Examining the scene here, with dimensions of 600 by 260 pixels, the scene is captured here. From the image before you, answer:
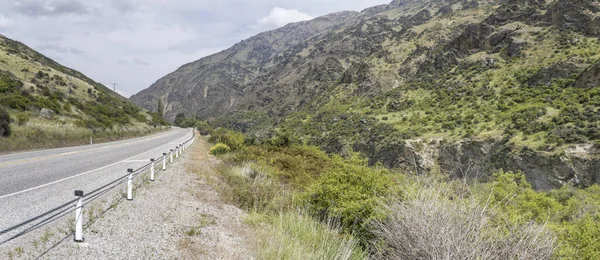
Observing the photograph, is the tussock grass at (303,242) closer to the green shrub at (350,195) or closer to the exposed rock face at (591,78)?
the green shrub at (350,195)

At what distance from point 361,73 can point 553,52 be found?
1911 inches

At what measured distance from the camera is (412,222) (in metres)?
4.89

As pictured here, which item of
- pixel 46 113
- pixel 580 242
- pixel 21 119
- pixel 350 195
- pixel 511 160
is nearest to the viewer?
pixel 580 242

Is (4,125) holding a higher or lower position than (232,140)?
higher

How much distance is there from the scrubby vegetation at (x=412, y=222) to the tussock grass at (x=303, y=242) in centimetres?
2

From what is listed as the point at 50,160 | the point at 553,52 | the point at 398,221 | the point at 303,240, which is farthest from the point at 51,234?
the point at 553,52

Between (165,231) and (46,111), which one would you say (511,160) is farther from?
(46,111)

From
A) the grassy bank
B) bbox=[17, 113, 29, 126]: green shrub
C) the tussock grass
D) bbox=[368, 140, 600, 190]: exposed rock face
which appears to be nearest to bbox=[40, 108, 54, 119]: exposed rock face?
the grassy bank

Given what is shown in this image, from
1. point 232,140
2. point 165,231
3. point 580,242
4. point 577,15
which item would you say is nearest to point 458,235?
point 580,242

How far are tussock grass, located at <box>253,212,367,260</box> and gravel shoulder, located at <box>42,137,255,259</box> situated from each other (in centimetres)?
37

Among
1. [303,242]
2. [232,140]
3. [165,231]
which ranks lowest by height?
[232,140]

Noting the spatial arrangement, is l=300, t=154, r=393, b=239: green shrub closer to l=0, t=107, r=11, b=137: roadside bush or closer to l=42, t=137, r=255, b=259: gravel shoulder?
l=42, t=137, r=255, b=259: gravel shoulder

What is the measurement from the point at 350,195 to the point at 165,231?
3909 mm

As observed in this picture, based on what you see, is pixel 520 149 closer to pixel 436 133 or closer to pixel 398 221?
pixel 436 133
